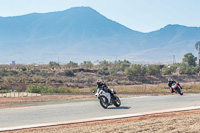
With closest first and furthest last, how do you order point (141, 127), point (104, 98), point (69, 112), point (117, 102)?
1. point (141, 127)
2. point (69, 112)
3. point (104, 98)
4. point (117, 102)

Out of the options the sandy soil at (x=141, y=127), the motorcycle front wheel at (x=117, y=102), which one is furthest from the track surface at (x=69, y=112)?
the sandy soil at (x=141, y=127)

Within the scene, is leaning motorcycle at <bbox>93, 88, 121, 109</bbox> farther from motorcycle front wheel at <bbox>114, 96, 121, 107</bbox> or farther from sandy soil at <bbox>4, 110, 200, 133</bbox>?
sandy soil at <bbox>4, 110, 200, 133</bbox>

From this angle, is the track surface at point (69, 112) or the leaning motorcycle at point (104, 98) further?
the leaning motorcycle at point (104, 98)

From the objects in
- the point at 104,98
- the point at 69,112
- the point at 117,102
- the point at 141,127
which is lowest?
the point at 141,127

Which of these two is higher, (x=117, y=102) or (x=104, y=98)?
(x=104, y=98)

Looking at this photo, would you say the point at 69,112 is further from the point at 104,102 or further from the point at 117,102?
the point at 117,102

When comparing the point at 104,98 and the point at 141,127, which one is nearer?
the point at 141,127

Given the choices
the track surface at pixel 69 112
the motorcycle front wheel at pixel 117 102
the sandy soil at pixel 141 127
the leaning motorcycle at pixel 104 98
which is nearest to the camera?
the sandy soil at pixel 141 127

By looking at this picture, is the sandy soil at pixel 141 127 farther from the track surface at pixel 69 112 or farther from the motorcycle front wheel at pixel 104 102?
the motorcycle front wheel at pixel 104 102

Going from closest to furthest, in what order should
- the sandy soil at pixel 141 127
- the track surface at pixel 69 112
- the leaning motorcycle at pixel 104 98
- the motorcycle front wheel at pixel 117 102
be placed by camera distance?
the sandy soil at pixel 141 127, the track surface at pixel 69 112, the leaning motorcycle at pixel 104 98, the motorcycle front wheel at pixel 117 102

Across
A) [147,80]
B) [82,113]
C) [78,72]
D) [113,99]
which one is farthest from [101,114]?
[78,72]

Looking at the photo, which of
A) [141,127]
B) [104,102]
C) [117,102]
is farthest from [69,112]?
[141,127]

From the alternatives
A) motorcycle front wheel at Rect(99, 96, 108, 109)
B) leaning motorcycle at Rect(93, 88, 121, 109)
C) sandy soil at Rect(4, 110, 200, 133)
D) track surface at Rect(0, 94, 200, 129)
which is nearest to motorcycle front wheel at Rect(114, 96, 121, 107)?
track surface at Rect(0, 94, 200, 129)

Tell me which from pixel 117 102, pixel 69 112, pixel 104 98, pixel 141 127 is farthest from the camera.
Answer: pixel 117 102
